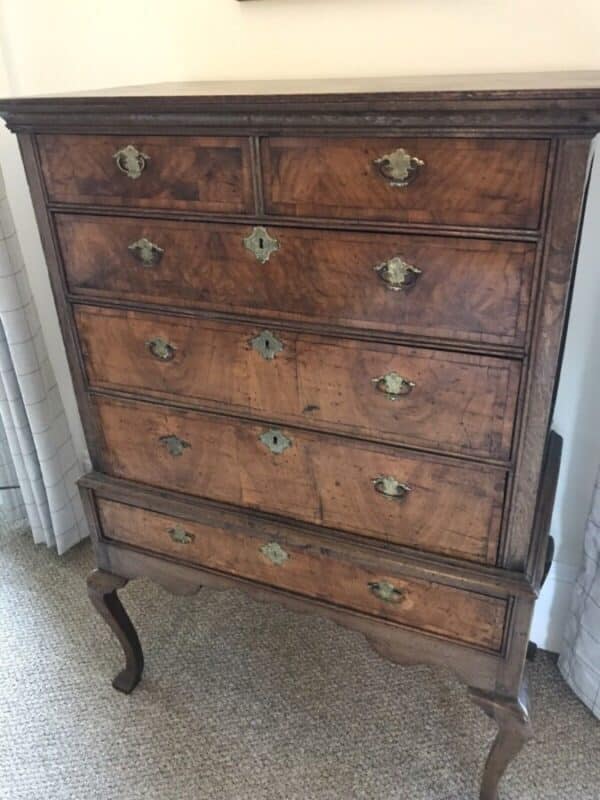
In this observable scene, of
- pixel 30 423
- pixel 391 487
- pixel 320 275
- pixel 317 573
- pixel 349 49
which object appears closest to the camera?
pixel 320 275

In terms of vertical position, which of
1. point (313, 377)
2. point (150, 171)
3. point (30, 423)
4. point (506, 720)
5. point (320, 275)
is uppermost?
point (150, 171)

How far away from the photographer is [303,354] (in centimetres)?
115

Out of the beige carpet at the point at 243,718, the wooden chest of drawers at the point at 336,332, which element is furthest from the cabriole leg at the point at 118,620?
the wooden chest of drawers at the point at 336,332

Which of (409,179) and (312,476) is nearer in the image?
(409,179)

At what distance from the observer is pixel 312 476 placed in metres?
1.25

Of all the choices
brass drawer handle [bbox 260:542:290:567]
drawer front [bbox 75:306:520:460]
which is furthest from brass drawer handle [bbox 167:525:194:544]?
drawer front [bbox 75:306:520:460]

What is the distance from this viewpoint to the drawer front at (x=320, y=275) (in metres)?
0.98

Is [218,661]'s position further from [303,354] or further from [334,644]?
[303,354]

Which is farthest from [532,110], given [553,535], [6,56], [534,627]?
[6,56]

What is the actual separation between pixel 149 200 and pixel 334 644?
1.23 meters

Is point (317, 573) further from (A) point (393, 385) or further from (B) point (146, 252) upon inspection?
(B) point (146, 252)

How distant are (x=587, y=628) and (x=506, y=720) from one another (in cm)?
46

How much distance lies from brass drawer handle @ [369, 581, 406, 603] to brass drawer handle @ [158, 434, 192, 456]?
1.43 ft

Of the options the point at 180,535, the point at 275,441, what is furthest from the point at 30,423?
the point at 275,441
